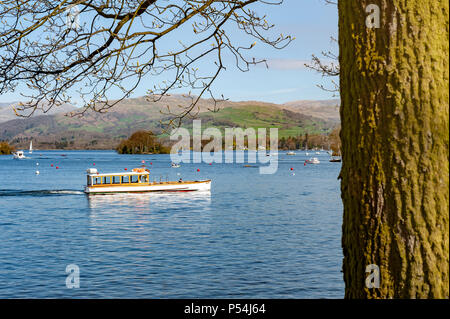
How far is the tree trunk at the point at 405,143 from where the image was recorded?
384cm

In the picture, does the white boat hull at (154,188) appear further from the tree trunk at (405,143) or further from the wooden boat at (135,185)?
the tree trunk at (405,143)

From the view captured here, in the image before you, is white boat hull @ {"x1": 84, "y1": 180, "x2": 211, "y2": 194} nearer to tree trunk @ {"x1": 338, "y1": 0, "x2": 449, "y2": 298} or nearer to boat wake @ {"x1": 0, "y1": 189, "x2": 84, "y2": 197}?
boat wake @ {"x1": 0, "y1": 189, "x2": 84, "y2": 197}

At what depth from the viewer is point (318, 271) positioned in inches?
968

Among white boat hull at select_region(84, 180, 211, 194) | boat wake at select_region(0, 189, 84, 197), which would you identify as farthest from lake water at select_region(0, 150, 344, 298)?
boat wake at select_region(0, 189, 84, 197)

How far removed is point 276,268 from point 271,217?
19509mm

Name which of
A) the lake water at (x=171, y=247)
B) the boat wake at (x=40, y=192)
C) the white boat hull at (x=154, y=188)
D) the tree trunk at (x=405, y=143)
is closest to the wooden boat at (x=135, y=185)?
the white boat hull at (x=154, y=188)

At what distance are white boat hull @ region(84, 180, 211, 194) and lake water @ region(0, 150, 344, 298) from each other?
2.90 m

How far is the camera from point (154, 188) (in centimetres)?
6212

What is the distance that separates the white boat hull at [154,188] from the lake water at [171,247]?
2.90 m

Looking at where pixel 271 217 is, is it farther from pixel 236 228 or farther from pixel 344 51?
pixel 344 51

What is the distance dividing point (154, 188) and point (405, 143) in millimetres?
59135

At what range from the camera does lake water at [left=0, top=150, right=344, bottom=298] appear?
22.1 m
